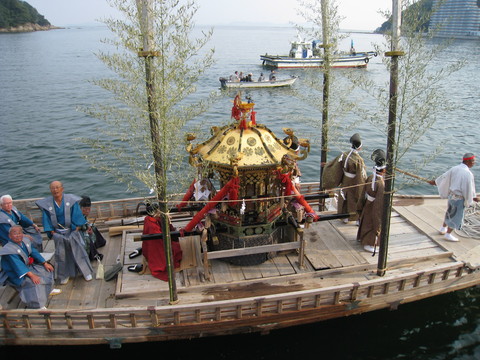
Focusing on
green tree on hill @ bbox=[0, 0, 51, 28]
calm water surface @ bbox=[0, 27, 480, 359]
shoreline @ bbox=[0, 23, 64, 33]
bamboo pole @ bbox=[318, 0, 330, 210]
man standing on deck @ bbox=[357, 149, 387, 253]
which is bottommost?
calm water surface @ bbox=[0, 27, 480, 359]

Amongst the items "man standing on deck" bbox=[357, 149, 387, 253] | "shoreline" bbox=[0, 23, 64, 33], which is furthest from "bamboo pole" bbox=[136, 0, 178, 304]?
"shoreline" bbox=[0, 23, 64, 33]

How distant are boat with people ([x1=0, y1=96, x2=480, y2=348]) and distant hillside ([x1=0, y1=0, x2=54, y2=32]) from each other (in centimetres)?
15349

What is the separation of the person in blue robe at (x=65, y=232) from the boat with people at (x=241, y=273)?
332 mm

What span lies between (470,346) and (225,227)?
21.1 ft

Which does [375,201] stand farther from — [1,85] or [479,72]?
[479,72]

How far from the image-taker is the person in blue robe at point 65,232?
8442mm

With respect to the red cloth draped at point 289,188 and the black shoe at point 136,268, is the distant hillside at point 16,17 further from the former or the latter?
the red cloth draped at point 289,188

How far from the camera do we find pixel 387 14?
7.76 meters

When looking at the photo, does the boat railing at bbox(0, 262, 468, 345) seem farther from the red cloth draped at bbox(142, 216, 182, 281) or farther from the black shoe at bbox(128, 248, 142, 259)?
the black shoe at bbox(128, 248, 142, 259)

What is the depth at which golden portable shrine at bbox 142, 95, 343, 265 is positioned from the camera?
8.48m

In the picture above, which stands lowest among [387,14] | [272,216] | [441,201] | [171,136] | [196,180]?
[441,201]

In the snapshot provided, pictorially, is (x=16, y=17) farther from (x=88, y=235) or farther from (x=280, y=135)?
(x=88, y=235)

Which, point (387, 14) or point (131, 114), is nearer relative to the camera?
point (131, 114)

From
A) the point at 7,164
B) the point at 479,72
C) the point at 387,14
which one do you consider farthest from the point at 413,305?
the point at 479,72
